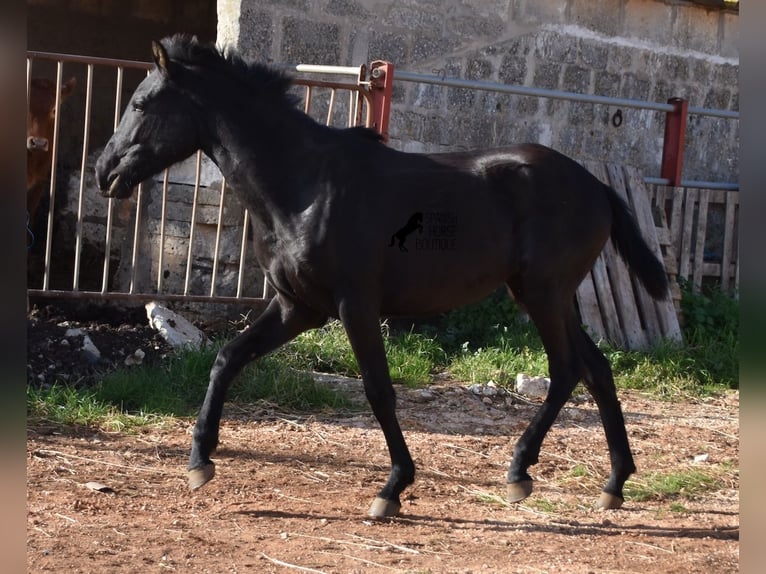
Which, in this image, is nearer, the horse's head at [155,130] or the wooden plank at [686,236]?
the horse's head at [155,130]

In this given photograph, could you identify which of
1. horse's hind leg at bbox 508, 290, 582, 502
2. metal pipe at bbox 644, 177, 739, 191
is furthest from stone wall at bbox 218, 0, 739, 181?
horse's hind leg at bbox 508, 290, 582, 502

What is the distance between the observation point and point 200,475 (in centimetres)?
464

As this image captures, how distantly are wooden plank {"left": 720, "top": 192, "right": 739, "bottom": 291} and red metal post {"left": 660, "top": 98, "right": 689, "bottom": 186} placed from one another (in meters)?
0.73

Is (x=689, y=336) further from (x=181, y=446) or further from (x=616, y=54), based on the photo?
(x=181, y=446)

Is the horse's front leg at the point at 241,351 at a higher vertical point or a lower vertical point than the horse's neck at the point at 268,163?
lower

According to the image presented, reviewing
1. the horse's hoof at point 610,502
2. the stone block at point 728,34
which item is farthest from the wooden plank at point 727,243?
the horse's hoof at point 610,502

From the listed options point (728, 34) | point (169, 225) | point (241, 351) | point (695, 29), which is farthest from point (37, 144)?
point (728, 34)

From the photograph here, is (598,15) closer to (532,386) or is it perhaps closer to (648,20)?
(648,20)

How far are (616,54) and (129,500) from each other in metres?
7.39

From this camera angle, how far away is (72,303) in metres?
8.43

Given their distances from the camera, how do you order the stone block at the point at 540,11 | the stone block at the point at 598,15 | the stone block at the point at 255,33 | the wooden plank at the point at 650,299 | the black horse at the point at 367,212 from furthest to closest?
the stone block at the point at 598,15 < the stone block at the point at 540,11 < the wooden plank at the point at 650,299 < the stone block at the point at 255,33 < the black horse at the point at 367,212

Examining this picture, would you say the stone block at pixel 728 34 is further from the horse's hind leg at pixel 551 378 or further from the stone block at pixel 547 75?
the horse's hind leg at pixel 551 378

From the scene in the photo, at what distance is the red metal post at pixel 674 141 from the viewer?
9305 millimetres

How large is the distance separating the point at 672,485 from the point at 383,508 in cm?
172
